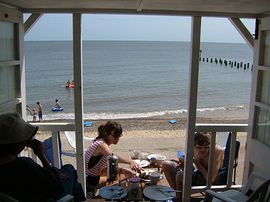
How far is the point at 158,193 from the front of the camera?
2.63 m

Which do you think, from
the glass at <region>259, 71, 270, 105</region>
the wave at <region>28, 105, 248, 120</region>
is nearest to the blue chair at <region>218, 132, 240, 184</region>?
the glass at <region>259, 71, 270, 105</region>

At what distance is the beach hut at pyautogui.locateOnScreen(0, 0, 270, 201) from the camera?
2.74 meters

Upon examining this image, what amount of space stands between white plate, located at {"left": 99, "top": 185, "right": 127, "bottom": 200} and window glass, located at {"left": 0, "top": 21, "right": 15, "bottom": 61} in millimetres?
1375

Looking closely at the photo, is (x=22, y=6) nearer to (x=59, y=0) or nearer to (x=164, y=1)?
(x=59, y=0)

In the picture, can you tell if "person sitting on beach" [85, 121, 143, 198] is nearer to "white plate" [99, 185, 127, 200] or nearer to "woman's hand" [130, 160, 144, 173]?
Answer: "woman's hand" [130, 160, 144, 173]

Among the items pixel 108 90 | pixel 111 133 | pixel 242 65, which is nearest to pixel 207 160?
pixel 111 133

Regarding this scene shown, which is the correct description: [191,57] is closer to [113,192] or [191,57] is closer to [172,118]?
[113,192]

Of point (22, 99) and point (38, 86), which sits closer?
point (22, 99)

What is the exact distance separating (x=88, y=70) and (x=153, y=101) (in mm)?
13552

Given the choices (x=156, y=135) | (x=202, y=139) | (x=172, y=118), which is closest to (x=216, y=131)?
(x=202, y=139)

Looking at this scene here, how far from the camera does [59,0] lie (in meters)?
2.42

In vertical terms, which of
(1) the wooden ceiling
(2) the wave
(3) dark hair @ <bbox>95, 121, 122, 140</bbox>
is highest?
(1) the wooden ceiling

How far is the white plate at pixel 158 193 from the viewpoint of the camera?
2551 mm

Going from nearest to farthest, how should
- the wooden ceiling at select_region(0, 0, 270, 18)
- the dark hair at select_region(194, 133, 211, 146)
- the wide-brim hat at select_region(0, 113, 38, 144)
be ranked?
1. the wide-brim hat at select_region(0, 113, 38, 144)
2. the wooden ceiling at select_region(0, 0, 270, 18)
3. the dark hair at select_region(194, 133, 211, 146)
